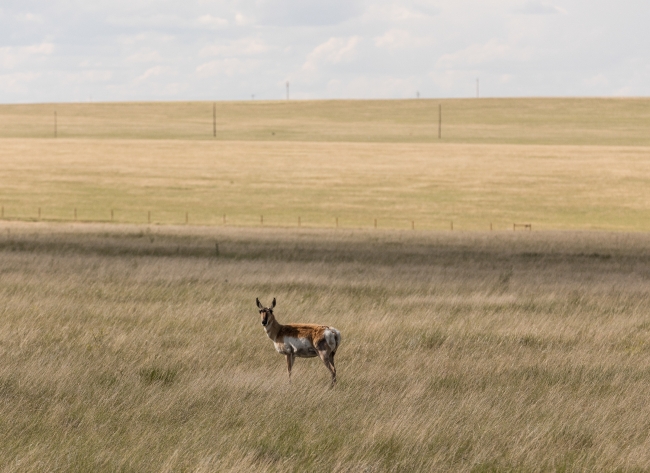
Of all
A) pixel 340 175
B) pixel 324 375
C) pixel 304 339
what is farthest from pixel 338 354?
pixel 340 175

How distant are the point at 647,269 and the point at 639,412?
21655mm

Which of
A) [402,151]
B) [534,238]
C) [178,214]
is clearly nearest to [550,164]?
[402,151]

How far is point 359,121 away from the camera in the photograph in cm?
16338

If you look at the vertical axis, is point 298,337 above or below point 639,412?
above

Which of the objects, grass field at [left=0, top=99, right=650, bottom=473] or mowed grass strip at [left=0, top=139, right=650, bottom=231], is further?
mowed grass strip at [left=0, top=139, right=650, bottom=231]

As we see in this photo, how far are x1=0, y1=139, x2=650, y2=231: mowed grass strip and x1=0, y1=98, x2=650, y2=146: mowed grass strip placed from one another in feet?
70.0

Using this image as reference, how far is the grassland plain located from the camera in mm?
8766

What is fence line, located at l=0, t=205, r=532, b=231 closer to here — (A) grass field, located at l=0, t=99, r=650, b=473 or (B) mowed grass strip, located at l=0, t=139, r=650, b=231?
(B) mowed grass strip, located at l=0, t=139, r=650, b=231

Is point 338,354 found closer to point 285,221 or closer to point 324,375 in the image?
point 324,375

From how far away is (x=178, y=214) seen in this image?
71500 mm

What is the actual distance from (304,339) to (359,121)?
505ft

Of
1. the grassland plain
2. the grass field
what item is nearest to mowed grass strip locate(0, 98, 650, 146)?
the grass field

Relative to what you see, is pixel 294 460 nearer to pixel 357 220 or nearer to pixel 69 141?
pixel 357 220

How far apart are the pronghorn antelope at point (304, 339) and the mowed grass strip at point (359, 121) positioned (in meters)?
121
